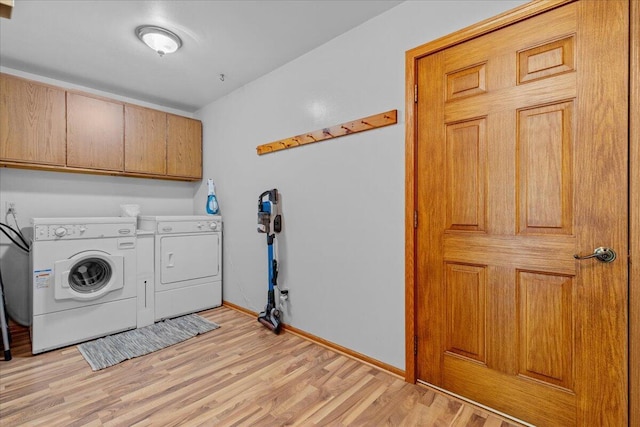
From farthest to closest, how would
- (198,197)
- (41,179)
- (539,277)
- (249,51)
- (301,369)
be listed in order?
1. (198,197)
2. (41,179)
3. (249,51)
4. (301,369)
5. (539,277)

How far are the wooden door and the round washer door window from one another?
2662 millimetres

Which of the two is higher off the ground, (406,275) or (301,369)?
(406,275)

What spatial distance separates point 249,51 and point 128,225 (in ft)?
6.30

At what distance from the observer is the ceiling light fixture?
2.21 m

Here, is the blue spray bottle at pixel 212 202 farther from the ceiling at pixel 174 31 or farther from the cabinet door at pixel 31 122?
the cabinet door at pixel 31 122

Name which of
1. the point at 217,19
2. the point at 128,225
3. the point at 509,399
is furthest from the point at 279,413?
the point at 217,19

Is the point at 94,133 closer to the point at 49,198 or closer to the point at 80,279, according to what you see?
the point at 49,198

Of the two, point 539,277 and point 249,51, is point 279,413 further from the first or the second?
point 249,51

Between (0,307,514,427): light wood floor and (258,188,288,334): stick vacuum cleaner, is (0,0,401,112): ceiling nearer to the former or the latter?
(258,188,288,334): stick vacuum cleaner

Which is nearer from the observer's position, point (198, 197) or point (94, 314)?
point (94, 314)

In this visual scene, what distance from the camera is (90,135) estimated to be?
118 inches

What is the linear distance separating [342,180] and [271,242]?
0.93 m

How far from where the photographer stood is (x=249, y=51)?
8.29 feet

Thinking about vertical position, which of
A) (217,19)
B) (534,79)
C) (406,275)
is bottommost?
(406,275)
